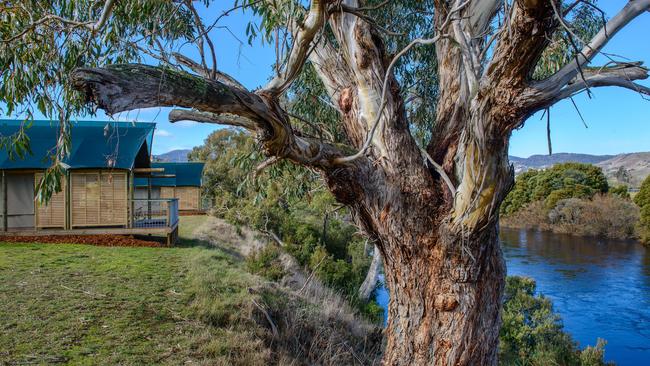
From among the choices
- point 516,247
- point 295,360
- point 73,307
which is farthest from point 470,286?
point 516,247

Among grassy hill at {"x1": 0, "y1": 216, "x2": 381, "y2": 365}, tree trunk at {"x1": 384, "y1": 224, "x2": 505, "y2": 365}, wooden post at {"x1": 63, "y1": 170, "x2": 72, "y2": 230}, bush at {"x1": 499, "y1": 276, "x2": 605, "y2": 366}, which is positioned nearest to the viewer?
tree trunk at {"x1": 384, "y1": 224, "x2": 505, "y2": 365}

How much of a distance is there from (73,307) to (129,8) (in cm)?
400

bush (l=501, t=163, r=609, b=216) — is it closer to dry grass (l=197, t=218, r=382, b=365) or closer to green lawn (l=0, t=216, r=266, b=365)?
dry grass (l=197, t=218, r=382, b=365)

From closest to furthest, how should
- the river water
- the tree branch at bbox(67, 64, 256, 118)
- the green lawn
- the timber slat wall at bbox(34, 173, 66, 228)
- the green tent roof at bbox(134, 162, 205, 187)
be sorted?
the tree branch at bbox(67, 64, 256, 118) < the green lawn < the timber slat wall at bbox(34, 173, 66, 228) < the river water < the green tent roof at bbox(134, 162, 205, 187)

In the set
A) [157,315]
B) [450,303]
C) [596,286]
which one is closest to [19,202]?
[157,315]

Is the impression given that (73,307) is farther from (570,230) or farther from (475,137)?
(570,230)

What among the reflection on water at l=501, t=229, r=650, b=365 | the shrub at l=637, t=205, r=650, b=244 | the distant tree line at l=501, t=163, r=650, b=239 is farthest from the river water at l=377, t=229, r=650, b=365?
the distant tree line at l=501, t=163, r=650, b=239

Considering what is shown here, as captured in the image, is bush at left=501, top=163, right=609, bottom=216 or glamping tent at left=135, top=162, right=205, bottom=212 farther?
bush at left=501, top=163, right=609, bottom=216

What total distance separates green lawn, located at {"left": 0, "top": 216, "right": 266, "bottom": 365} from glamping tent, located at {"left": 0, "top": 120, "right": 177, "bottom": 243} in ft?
7.03

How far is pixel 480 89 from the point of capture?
126 inches

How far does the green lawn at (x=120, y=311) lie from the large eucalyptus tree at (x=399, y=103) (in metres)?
2.36

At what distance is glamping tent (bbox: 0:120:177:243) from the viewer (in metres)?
12.4

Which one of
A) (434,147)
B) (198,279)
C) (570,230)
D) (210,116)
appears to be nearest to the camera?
(210,116)

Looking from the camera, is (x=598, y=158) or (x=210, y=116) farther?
(x=598, y=158)
